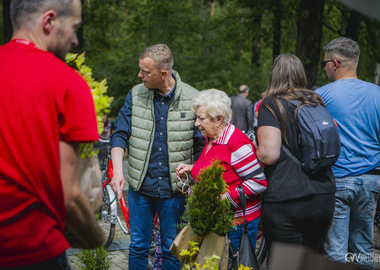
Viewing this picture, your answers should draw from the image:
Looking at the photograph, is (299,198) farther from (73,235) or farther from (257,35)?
(257,35)

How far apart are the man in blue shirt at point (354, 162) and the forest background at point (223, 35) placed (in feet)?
20.9

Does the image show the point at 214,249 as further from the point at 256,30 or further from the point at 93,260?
the point at 256,30

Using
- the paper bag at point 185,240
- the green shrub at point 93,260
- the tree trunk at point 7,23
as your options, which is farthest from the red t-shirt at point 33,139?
the tree trunk at point 7,23

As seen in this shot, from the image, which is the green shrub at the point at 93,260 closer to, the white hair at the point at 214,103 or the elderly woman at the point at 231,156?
the elderly woman at the point at 231,156

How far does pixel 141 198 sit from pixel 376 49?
468 inches

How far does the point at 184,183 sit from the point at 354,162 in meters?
1.31

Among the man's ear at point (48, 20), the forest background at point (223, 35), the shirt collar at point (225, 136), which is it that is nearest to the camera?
the man's ear at point (48, 20)

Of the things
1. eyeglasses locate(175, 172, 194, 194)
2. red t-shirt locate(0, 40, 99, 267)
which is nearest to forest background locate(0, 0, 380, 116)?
eyeglasses locate(175, 172, 194, 194)

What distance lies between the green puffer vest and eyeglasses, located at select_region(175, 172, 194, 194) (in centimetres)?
4

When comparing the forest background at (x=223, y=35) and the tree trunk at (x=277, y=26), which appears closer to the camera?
the forest background at (x=223, y=35)

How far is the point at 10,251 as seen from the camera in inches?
70.0

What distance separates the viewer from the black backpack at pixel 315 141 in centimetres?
335

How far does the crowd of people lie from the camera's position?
175cm

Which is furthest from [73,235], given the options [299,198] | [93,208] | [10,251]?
[299,198]
